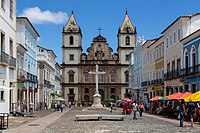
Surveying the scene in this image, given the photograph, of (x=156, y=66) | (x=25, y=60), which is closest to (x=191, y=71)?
(x=156, y=66)

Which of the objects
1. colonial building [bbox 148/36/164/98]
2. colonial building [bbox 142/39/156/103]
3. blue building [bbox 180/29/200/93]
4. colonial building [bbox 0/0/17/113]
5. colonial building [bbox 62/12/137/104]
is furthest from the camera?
colonial building [bbox 62/12/137/104]

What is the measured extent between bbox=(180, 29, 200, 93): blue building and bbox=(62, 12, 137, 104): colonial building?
53.5m

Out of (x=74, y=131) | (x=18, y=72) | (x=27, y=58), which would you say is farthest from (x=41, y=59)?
(x=74, y=131)

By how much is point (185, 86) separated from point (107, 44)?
5718 cm

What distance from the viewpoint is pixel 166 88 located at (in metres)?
40.2

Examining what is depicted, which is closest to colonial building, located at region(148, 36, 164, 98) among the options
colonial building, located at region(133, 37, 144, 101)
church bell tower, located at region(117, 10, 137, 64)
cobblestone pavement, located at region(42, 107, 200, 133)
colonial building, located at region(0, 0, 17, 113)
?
colonial building, located at region(133, 37, 144, 101)

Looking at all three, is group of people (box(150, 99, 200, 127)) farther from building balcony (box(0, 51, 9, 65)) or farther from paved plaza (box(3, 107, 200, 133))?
building balcony (box(0, 51, 9, 65))

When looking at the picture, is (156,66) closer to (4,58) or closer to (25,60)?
(25,60)

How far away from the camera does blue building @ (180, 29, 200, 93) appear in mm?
30266

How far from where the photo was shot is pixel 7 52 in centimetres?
2811

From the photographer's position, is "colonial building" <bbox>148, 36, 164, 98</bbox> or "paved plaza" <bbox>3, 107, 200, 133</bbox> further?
"colonial building" <bbox>148, 36, 164, 98</bbox>

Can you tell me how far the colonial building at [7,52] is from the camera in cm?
2605

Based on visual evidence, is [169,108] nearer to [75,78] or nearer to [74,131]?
[74,131]

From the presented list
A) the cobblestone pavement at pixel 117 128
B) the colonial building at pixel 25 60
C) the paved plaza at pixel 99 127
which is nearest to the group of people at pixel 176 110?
the cobblestone pavement at pixel 117 128
